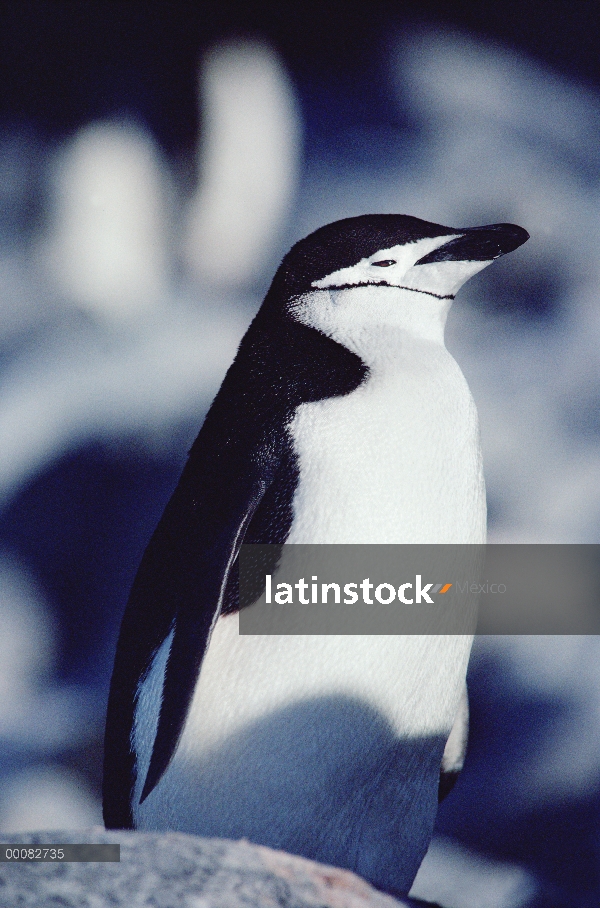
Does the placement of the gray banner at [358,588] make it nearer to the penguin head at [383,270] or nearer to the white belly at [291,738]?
the white belly at [291,738]

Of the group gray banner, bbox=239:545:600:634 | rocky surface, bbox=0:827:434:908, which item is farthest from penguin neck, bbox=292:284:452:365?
rocky surface, bbox=0:827:434:908

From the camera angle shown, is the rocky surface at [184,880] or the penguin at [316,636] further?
the penguin at [316,636]

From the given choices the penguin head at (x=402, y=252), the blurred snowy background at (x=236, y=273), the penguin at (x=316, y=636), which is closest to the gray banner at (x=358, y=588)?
the penguin at (x=316, y=636)

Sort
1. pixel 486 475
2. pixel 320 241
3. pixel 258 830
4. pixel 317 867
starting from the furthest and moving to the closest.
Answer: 1. pixel 486 475
2. pixel 320 241
3. pixel 258 830
4. pixel 317 867

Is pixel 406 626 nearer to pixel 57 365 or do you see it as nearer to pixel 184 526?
pixel 184 526

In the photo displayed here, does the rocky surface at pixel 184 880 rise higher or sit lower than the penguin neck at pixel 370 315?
lower

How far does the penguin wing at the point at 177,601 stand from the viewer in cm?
85

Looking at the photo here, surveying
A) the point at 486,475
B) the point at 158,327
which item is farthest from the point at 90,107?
the point at 486,475

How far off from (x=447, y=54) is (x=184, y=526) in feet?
2.86

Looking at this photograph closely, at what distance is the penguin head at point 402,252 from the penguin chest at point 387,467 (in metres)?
0.14

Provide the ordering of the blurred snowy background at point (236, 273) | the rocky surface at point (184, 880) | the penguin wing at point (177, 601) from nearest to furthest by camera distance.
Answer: the rocky surface at point (184, 880)
the penguin wing at point (177, 601)
the blurred snowy background at point (236, 273)

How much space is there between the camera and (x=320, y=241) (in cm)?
100

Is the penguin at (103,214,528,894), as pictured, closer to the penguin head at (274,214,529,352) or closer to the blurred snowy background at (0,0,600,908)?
the penguin head at (274,214,529,352)

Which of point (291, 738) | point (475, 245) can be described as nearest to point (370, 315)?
point (475, 245)
